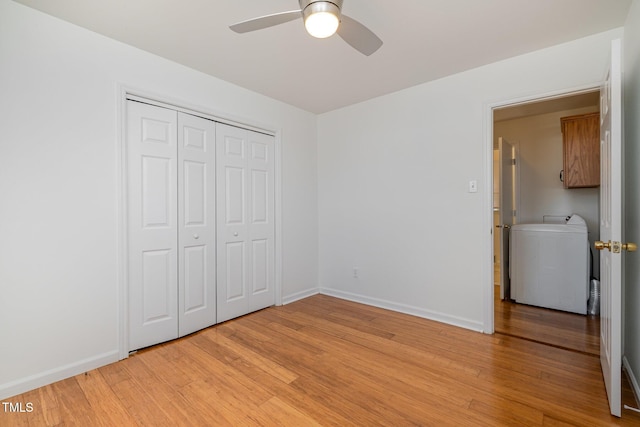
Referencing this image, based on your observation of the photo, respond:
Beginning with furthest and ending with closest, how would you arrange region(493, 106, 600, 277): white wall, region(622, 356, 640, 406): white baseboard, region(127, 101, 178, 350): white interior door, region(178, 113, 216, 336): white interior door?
region(493, 106, 600, 277): white wall → region(178, 113, 216, 336): white interior door → region(127, 101, 178, 350): white interior door → region(622, 356, 640, 406): white baseboard

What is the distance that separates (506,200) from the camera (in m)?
3.84

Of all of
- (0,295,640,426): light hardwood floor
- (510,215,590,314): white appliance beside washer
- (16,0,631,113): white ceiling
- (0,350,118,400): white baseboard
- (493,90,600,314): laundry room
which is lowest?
(0,295,640,426): light hardwood floor

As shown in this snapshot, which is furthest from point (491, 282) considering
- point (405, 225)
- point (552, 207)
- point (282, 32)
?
point (282, 32)

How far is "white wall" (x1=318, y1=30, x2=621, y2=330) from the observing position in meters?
2.49

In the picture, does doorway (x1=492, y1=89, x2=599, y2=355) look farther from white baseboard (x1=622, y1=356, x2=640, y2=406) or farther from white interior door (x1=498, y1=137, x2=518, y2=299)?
white baseboard (x1=622, y1=356, x2=640, y2=406)

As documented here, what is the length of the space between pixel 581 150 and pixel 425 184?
1.88 m

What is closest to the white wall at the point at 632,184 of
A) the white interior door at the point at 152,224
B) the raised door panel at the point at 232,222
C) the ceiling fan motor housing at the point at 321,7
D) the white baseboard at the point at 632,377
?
the white baseboard at the point at 632,377

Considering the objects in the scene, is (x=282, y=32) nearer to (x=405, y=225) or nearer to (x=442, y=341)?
(x=405, y=225)

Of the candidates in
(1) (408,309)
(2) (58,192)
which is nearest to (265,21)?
(2) (58,192)

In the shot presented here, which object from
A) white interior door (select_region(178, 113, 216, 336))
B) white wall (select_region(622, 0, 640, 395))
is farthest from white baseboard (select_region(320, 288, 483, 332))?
white interior door (select_region(178, 113, 216, 336))

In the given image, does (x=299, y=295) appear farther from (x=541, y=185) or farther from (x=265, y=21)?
(x=541, y=185)

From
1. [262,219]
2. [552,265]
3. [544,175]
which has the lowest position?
[552,265]

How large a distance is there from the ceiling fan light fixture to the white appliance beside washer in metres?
3.25

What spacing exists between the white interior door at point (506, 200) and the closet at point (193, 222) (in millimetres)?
2856
